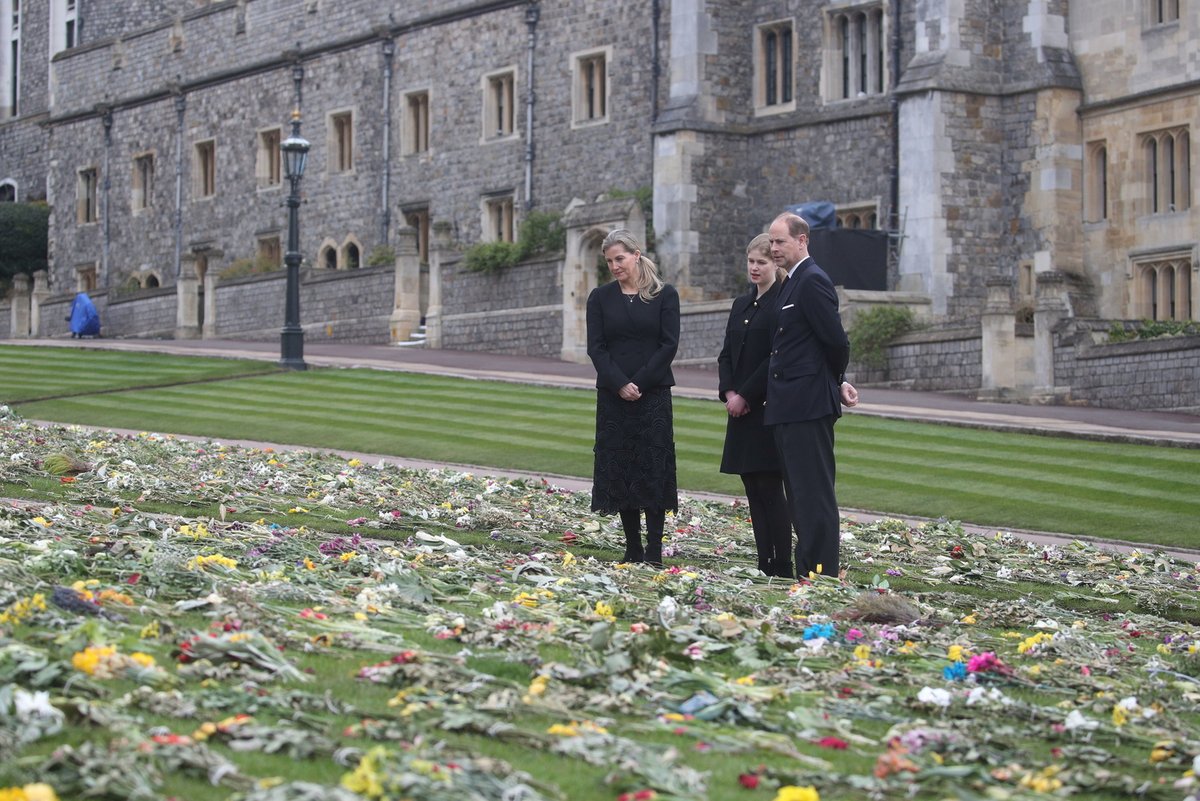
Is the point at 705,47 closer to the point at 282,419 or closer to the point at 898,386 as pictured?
the point at 898,386

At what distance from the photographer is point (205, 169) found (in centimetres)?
5606

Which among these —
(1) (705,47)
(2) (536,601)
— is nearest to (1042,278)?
(1) (705,47)

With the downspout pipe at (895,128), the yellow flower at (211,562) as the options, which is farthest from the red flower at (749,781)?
the downspout pipe at (895,128)

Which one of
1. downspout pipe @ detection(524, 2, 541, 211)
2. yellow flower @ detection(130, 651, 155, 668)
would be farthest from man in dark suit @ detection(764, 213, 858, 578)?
downspout pipe @ detection(524, 2, 541, 211)

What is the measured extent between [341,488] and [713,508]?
10.1ft

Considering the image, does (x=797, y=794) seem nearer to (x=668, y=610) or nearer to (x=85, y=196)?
(x=668, y=610)

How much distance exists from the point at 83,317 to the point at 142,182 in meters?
12.2

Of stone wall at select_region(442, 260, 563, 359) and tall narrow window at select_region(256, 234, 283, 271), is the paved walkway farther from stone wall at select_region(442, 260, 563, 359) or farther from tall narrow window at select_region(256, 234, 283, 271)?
tall narrow window at select_region(256, 234, 283, 271)

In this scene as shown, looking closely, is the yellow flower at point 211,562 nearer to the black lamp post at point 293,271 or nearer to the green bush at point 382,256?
the black lamp post at point 293,271

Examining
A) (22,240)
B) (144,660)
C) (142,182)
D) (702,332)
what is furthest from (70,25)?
(144,660)

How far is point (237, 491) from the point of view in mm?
13492

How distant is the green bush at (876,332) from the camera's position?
30.2 metres

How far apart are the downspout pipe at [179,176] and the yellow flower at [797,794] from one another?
173ft

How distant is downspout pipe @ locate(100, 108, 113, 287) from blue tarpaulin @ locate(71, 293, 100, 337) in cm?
1204
